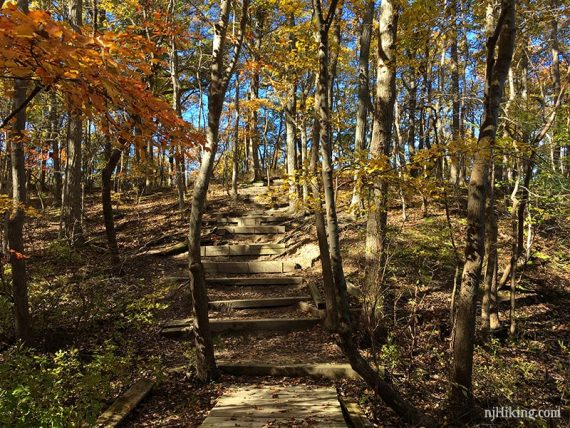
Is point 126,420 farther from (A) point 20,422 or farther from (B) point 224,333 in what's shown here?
(B) point 224,333

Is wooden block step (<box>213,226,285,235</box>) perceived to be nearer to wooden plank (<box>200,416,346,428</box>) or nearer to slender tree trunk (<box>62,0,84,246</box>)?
slender tree trunk (<box>62,0,84,246</box>)

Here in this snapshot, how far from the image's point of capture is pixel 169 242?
36.9ft

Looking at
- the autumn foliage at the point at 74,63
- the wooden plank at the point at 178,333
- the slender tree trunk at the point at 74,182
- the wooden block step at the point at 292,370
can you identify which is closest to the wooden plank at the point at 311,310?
the wooden block step at the point at 292,370

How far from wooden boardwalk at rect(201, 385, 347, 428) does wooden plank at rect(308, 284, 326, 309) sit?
8.45 ft

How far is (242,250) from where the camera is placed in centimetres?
1071

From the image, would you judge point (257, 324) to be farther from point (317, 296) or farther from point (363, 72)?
point (363, 72)

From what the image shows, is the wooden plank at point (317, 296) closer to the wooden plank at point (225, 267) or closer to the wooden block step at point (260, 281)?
the wooden block step at point (260, 281)

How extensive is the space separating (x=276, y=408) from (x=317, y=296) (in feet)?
12.5

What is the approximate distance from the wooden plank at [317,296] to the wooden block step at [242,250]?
262 cm

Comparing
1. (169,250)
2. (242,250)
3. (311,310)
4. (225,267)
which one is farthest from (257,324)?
(169,250)

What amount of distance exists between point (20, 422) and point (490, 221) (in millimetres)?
6506

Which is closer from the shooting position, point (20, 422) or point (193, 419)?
point (20, 422)

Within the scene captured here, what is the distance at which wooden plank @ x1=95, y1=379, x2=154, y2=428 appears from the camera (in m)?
3.73

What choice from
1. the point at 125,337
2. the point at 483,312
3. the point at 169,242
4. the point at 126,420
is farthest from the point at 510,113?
the point at 169,242
